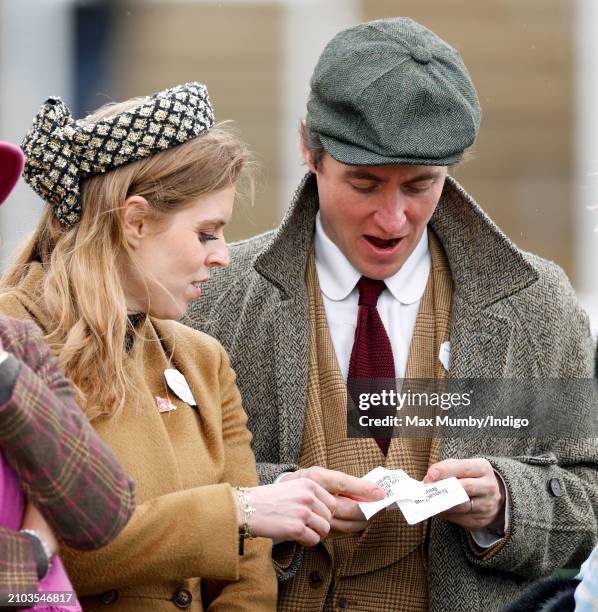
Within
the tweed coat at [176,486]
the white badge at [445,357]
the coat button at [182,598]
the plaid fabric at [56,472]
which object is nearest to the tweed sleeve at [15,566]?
the plaid fabric at [56,472]

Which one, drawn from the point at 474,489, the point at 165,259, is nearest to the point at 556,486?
the point at 474,489

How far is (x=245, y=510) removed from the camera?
301 centimetres

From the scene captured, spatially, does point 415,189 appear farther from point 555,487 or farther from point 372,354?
point 555,487

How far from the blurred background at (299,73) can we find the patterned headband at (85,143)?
3172 mm

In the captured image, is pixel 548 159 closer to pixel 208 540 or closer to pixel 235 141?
pixel 235 141

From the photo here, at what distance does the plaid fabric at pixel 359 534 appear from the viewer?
348cm

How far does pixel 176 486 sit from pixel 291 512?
0.88 feet

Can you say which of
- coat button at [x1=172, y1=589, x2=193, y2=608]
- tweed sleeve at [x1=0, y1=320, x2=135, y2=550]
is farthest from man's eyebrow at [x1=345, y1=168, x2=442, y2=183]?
tweed sleeve at [x1=0, y1=320, x2=135, y2=550]

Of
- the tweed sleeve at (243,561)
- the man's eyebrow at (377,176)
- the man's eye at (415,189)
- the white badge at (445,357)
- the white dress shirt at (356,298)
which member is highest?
the man's eyebrow at (377,176)

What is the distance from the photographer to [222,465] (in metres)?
3.19

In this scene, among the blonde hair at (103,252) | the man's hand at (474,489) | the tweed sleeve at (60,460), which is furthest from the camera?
the man's hand at (474,489)

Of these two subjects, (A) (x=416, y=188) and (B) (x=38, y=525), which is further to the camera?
(A) (x=416, y=188)

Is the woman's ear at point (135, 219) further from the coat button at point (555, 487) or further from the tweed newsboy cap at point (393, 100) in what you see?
the coat button at point (555, 487)

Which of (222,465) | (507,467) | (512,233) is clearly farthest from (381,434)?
(512,233)
